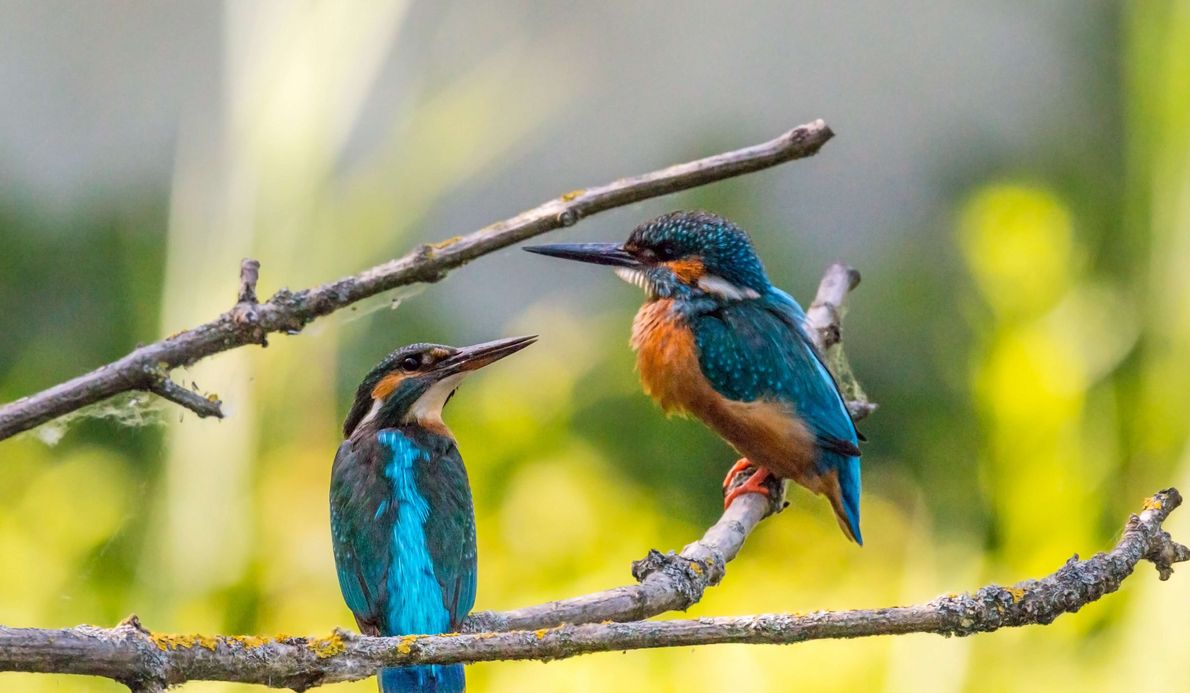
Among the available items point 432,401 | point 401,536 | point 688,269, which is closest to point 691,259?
point 688,269

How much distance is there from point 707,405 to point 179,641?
70 cm

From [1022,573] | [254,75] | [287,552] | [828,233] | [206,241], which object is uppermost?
[828,233]

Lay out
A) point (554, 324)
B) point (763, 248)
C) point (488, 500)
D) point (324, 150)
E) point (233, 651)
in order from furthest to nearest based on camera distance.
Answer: point (763, 248) < point (554, 324) < point (324, 150) < point (488, 500) < point (233, 651)

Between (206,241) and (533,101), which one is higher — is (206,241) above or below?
below

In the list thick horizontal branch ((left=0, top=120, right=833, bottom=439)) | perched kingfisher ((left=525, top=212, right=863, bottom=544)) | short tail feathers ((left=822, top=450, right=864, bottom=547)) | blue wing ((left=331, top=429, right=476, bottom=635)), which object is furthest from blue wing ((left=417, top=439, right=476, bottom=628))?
short tail feathers ((left=822, top=450, right=864, bottom=547))

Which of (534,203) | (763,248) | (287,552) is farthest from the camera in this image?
(534,203)

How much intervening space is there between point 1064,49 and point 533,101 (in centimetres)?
150

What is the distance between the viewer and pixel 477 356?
0.86 m

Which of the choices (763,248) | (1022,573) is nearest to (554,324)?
(763,248)

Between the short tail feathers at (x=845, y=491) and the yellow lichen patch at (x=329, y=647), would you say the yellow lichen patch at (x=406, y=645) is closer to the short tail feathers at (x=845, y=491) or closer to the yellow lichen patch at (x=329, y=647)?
the yellow lichen patch at (x=329, y=647)

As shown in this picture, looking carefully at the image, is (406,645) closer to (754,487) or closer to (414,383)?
(414,383)

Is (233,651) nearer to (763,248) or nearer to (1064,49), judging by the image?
(763,248)

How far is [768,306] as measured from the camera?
3.98 ft

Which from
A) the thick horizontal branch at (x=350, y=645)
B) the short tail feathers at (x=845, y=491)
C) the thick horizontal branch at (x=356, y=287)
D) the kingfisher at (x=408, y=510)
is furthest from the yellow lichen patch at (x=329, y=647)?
the short tail feathers at (x=845, y=491)
